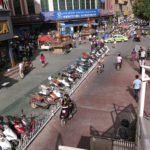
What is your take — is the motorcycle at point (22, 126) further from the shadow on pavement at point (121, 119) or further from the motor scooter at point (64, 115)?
the shadow on pavement at point (121, 119)

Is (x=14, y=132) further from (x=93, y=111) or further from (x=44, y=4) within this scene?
(x=44, y=4)

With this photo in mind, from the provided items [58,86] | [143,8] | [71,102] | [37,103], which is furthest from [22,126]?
[143,8]

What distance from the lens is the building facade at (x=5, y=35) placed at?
14691 mm

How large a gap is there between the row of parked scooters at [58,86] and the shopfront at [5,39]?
5.70 m

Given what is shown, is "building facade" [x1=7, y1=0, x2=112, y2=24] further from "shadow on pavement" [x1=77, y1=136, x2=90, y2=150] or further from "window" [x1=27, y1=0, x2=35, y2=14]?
"shadow on pavement" [x1=77, y1=136, x2=90, y2=150]

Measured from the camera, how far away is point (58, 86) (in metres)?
12.1

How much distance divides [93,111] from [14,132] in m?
4.15

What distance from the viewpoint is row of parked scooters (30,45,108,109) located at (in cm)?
1008

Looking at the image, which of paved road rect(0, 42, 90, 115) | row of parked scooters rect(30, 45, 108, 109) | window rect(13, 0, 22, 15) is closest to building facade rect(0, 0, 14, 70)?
paved road rect(0, 42, 90, 115)

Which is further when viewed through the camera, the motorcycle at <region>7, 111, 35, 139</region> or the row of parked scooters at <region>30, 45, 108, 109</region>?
the row of parked scooters at <region>30, 45, 108, 109</region>

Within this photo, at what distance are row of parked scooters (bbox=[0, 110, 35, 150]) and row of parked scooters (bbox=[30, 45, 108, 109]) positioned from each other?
2.08 metres

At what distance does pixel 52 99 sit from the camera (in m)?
10.2

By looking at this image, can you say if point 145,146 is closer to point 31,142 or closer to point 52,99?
point 31,142

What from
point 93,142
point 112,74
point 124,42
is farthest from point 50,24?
point 93,142
